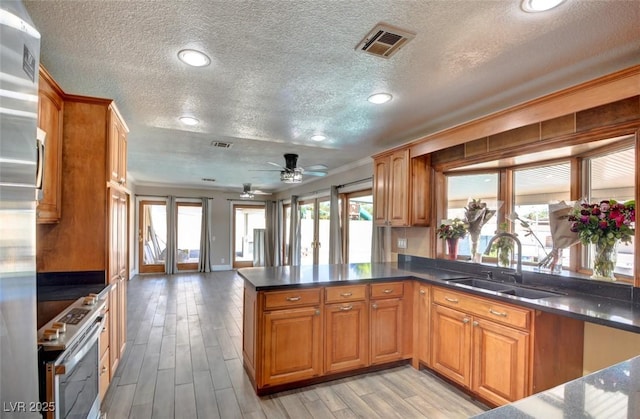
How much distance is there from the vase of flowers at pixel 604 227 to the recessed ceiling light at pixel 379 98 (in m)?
1.64

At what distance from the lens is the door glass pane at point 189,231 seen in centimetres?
871

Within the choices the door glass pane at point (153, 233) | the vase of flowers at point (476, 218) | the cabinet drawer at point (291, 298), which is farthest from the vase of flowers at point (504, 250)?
the door glass pane at point (153, 233)

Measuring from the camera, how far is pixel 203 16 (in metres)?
1.58

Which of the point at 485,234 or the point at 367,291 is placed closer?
the point at 367,291

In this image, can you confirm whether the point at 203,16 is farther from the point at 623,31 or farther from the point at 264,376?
the point at 264,376

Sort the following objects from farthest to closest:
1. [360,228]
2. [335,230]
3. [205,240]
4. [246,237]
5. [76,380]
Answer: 1. [246,237]
2. [205,240]
3. [335,230]
4. [360,228]
5. [76,380]

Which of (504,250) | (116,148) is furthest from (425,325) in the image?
(116,148)

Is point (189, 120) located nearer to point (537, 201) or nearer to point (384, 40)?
point (384, 40)

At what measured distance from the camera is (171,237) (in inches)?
329

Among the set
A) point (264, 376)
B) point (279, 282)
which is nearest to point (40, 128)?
point (279, 282)

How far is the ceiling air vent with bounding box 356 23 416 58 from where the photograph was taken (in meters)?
1.68

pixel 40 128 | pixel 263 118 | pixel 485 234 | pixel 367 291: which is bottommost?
pixel 367 291

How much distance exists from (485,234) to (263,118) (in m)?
2.57

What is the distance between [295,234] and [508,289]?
579 centimetres
